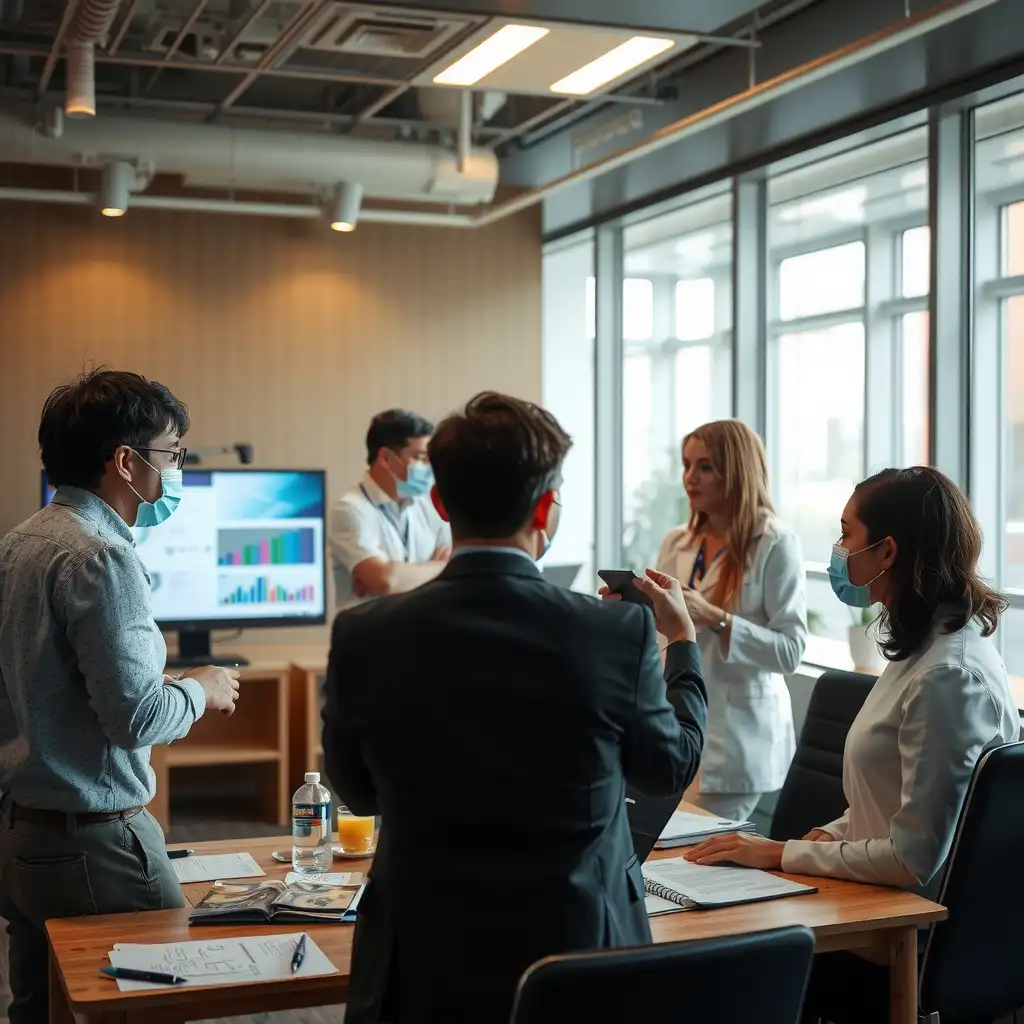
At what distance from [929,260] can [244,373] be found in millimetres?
3328

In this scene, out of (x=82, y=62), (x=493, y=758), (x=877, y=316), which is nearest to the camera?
(x=493, y=758)

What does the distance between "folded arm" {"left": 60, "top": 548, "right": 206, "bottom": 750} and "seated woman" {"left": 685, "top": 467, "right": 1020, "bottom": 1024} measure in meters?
1.06

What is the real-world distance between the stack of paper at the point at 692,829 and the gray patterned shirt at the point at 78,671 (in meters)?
1.02

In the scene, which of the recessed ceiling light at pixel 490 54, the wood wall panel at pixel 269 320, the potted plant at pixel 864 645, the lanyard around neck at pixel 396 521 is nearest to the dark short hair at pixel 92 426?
the recessed ceiling light at pixel 490 54

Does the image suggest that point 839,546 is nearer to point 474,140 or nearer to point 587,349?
point 474,140

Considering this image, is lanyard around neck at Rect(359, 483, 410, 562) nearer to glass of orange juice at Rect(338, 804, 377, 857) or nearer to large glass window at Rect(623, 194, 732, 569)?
glass of orange juice at Rect(338, 804, 377, 857)

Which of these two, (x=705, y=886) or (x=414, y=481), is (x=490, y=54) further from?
(x=705, y=886)

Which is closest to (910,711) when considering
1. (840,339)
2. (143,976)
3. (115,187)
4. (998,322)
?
(143,976)

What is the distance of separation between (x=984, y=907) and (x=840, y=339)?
18.8ft

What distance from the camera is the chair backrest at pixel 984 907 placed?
7.52 feet

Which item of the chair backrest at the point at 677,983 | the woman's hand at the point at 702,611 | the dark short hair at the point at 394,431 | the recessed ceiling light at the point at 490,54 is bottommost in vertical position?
the chair backrest at the point at 677,983

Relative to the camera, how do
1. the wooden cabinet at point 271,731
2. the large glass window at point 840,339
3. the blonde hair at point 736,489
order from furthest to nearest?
the large glass window at point 840,339, the wooden cabinet at point 271,731, the blonde hair at point 736,489

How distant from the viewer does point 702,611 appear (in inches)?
132

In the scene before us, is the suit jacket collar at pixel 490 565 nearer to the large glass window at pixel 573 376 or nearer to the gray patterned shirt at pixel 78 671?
the gray patterned shirt at pixel 78 671
